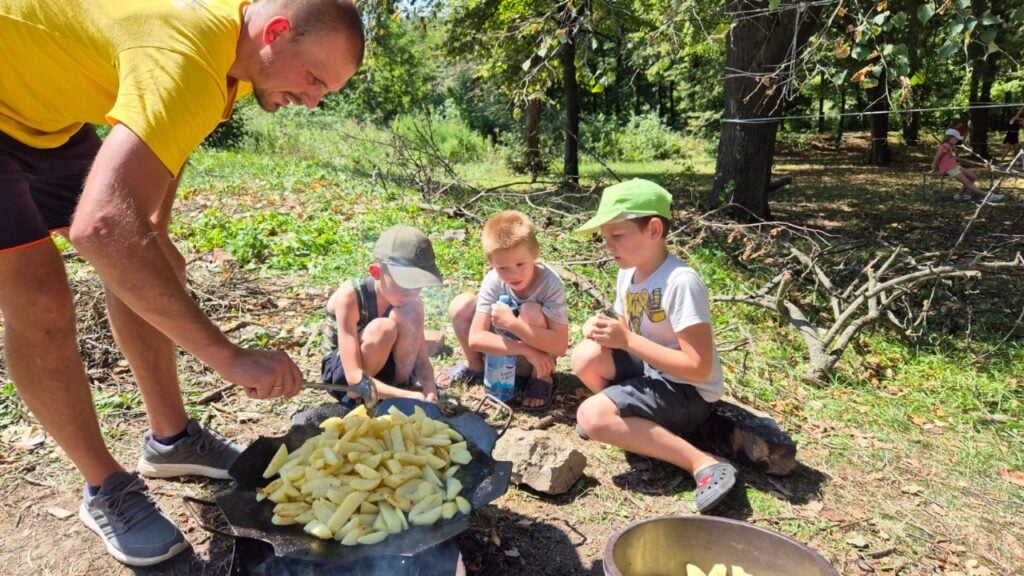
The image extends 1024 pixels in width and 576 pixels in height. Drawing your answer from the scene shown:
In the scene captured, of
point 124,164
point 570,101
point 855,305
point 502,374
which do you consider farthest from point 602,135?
point 124,164

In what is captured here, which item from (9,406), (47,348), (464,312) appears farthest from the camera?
(464,312)

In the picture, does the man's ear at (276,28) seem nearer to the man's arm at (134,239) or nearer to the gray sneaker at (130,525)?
the man's arm at (134,239)

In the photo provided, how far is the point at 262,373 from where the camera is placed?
5.77ft

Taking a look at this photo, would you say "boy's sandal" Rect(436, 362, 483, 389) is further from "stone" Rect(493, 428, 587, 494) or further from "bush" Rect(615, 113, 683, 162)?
"bush" Rect(615, 113, 683, 162)

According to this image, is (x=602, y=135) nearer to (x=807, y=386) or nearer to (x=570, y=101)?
(x=570, y=101)

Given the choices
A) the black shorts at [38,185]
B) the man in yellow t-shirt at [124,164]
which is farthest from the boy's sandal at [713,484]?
the black shorts at [38,185]

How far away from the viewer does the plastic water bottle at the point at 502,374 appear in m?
3.47

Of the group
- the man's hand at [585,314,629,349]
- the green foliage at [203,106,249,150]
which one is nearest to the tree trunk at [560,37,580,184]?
the green foliage at [203,106,249,150]

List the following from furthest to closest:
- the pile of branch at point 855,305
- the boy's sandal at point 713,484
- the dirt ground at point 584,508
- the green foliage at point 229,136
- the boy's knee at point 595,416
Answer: the green foliage at point 229,136
the pile of branch at point 855,305
the boy's knee at point 595,416
the boy's sandal at point 713,484
the dirt ground at point 584,508

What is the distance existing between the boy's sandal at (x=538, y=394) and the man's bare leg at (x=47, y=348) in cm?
198

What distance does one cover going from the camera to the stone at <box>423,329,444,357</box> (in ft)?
13.2

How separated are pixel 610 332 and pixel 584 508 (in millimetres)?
744

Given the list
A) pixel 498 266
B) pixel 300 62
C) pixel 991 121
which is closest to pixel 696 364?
pixel 498 266

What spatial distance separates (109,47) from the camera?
5.47 feet
